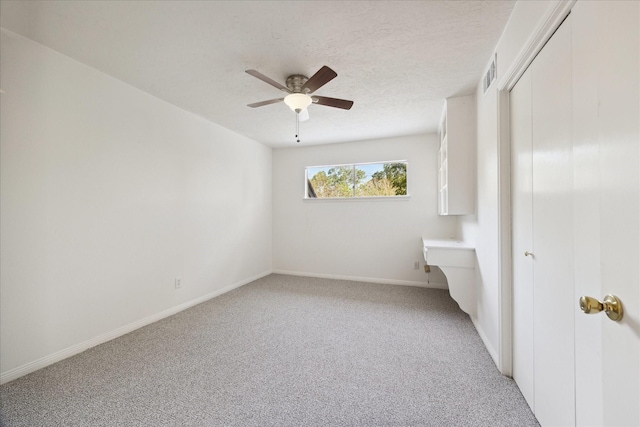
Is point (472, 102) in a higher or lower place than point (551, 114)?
higher

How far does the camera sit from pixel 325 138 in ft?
14.0

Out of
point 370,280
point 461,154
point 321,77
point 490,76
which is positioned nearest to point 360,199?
point 370,280

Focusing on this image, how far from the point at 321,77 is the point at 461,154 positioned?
68.8 inches

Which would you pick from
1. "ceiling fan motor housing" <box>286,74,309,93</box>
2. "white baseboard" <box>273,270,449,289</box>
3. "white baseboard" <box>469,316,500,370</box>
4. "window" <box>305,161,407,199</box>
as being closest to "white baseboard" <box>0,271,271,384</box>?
"white baseboard" <box>273,270,449,289</box>

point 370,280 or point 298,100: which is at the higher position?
point 298,100

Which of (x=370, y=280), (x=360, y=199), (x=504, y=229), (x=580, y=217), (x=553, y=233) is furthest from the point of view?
(x=360, y=199)

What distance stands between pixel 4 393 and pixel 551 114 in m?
3.49

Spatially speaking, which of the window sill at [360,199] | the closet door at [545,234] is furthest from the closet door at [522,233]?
the window sill at [360,199]

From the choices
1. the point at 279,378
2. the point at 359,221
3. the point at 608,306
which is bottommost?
the point at 279,378

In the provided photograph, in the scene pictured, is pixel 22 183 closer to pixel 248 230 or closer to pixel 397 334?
pixel 248 230

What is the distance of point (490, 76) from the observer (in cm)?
207

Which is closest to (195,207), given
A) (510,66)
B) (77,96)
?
(77,96)

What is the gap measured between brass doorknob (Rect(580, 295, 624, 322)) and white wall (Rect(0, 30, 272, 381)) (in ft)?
10.1

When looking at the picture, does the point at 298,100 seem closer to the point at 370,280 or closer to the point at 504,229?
the point at 504,229
